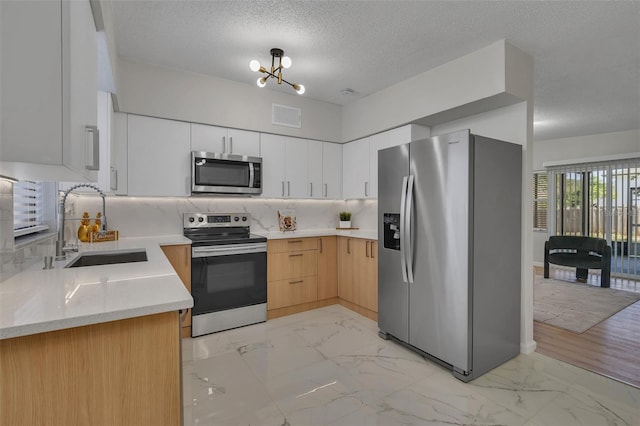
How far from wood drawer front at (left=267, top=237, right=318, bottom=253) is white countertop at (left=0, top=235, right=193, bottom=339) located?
189 centimetres

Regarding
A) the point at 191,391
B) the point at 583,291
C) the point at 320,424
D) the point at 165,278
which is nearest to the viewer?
the point at 165,278

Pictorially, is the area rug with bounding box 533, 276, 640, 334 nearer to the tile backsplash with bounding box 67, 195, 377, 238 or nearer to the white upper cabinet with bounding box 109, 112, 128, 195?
the tile backsplash with bounding box 67, 195, 377, 238

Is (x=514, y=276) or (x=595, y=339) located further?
(x=595, y=339)

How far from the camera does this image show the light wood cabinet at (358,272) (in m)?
3.50

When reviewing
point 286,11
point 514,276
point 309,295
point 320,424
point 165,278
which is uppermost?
point 286,11

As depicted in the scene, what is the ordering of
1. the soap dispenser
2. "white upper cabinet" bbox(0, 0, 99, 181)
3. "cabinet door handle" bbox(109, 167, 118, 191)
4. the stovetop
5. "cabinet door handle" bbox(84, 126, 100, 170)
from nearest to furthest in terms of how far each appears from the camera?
"white upper cabinet" bbox(0, 0, 99, 181) < "cabinet door handle" bbox(84, 126, 100, 170) < "cabinet door handle" bbox(109, 167, 118, 191) < the soap dispenser < the stovetop

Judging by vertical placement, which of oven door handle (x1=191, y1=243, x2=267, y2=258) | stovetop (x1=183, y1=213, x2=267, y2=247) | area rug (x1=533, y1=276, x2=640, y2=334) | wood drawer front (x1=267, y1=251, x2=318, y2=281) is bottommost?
area rug (x1=533, y1=276, x2=640, y2=334)

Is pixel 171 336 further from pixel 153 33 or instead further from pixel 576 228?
pixel 576 228

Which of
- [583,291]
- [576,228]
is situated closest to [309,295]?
[583,291]

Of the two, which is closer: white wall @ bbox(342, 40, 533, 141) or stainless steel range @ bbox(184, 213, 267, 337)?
white wall @ bbox(342, 40, 533, 141)

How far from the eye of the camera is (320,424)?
73.8 inches

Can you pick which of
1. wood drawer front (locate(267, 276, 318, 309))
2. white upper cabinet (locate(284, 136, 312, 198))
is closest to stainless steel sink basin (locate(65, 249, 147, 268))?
wood drawer front (locate(267, 276, 318, 309))

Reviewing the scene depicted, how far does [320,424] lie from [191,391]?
92 centimetres

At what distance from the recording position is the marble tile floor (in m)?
1.93
